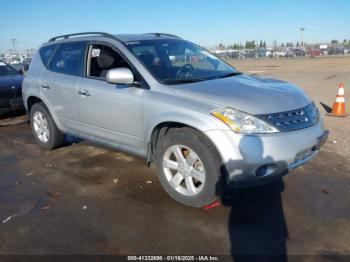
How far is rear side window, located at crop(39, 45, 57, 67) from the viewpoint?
18.1 ft

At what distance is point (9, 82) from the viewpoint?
860 cm

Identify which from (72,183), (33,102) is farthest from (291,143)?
(33,102)

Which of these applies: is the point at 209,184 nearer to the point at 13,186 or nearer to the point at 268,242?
the point at 268,242

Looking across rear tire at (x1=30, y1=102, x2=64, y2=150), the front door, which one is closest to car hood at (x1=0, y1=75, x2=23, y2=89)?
rear tire at (x1=30, y1=102, x2=64, y2=150)

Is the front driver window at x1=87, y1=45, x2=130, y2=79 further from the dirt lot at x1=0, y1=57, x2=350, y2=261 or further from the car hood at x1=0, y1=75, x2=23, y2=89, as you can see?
the car hood at x1=0, y1=75, x2=23, y2=89

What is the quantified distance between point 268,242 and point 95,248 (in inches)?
59.9

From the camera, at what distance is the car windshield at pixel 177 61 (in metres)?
4.06

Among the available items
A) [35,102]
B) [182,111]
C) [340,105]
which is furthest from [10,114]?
[340,105]

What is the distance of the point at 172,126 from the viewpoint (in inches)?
148

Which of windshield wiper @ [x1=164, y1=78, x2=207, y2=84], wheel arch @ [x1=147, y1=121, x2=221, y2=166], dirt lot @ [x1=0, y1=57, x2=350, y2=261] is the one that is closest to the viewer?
dirt lot @ [x1=0, y1=57, x2=350, y2=261]

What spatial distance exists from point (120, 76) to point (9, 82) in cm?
601

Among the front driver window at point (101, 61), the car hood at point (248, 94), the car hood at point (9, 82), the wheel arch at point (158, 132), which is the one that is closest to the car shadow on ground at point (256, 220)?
the car hood at point (248, 94)

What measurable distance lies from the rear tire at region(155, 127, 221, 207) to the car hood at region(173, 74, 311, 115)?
41cm

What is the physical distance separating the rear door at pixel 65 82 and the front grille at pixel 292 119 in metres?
2.79
